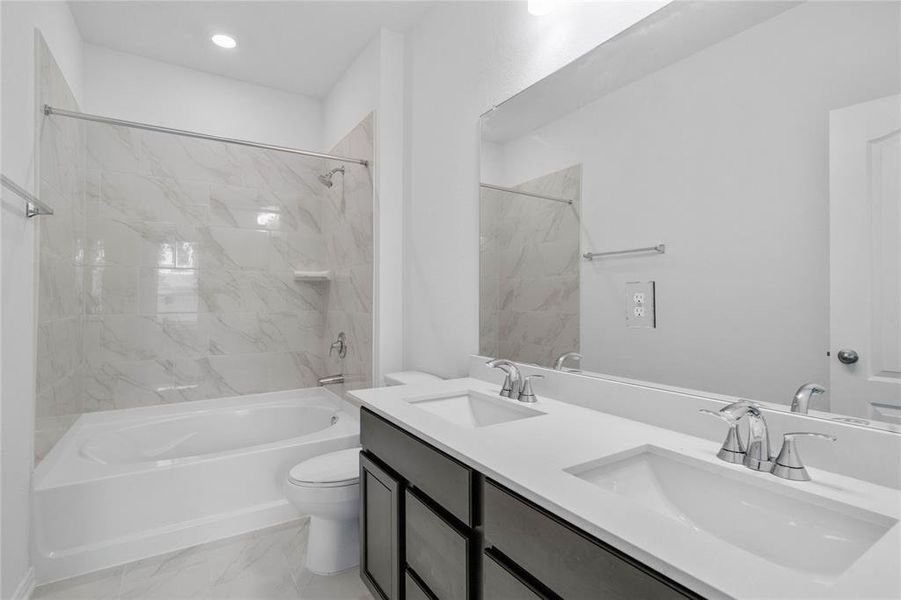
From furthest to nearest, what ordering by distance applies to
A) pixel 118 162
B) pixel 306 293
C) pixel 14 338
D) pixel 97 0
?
pixel 306 293, pixel 118 162, pixel 97 0, pixel 14 338

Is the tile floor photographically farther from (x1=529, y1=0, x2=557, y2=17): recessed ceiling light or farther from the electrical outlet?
(x1=529, y1=0, x2=557, y2=17): recessed ceiling light

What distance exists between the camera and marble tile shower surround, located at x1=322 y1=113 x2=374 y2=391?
2.70 m

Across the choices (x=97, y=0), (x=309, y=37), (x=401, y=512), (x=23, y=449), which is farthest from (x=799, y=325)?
(x=97, y=0)

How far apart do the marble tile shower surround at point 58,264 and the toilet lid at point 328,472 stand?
1117mm

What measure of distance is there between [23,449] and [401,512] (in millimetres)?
1526

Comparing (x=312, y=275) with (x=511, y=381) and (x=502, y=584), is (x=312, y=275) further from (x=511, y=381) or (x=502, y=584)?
(x=502, y=584)

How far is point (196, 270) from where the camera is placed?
119 inches

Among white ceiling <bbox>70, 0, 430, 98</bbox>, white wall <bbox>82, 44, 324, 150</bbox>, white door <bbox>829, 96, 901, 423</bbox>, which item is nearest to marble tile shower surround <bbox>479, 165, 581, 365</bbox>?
white door <bbox>829, 96, 901, 423</bbox>

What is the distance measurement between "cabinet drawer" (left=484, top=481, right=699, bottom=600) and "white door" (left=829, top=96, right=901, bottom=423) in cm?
64

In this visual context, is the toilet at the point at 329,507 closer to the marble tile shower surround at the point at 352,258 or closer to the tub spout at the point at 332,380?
the marble tile shower surround at the point at 352,258

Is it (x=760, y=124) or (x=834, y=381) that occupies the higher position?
(x=760, y=124)

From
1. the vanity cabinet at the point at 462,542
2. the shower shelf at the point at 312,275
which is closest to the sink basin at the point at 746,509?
the vanity cabinet at the point at 462,542

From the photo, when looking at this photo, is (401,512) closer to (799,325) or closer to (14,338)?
(799,325)

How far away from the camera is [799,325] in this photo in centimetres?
100
